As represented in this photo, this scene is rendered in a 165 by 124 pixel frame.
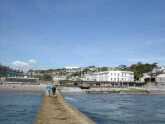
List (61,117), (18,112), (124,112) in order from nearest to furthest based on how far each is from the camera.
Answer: (61,117) < (18,112) < (124,112)

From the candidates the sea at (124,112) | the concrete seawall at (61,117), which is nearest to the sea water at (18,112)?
the concrete seawall at (61,117)

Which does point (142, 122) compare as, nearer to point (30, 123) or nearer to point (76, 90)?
point (30, 123)

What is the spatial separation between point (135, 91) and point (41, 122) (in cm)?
15984

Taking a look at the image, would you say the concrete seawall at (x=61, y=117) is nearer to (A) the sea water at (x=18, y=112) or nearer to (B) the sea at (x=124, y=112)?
(A) the sea water at (x=18, y=112)

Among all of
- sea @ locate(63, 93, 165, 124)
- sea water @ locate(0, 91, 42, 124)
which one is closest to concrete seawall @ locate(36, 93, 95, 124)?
sea water @ locate(0, 91, 42, 124)

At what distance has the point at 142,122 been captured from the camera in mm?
33906

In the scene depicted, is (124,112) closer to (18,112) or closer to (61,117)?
(18,112)

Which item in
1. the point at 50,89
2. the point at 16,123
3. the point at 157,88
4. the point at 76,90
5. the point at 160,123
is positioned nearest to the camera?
the point at 16,123

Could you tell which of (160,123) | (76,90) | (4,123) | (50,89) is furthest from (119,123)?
A: (76,90)

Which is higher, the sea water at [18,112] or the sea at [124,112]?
the sea water at [18,112]

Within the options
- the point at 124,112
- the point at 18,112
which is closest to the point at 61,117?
the point at 18,112

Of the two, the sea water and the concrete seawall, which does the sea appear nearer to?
the concrete seawall

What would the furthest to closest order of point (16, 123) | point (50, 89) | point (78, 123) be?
point (50, 89)
point (16, 123)
point (78, 123)

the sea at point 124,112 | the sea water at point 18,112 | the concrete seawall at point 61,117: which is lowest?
the sea at point 124,112
